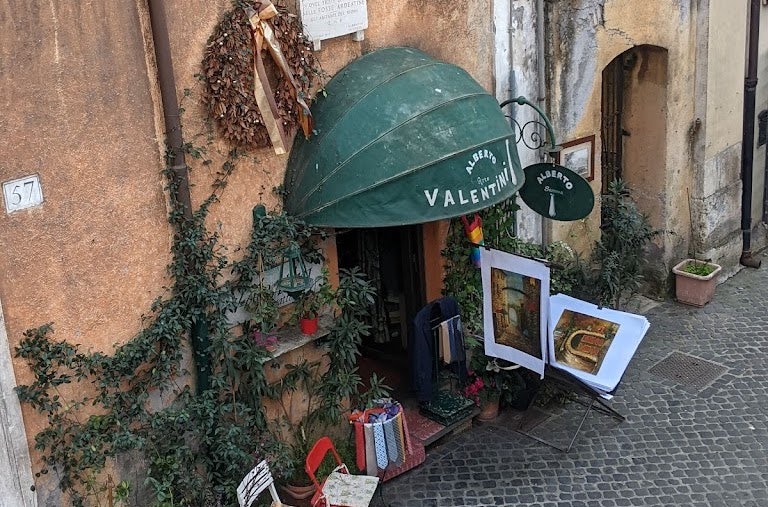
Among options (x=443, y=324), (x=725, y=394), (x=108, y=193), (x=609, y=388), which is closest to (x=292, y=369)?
(x=443, y=324)

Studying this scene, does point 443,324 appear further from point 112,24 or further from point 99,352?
point 112,24

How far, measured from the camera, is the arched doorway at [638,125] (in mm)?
10766

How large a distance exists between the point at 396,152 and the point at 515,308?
206 centimetres

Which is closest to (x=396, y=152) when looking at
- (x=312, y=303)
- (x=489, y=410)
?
(x=312, y=303)

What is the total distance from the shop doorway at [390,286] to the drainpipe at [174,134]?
253 cm

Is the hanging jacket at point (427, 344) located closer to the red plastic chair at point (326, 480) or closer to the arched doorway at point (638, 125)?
the red plastic chair at point (326, 480)

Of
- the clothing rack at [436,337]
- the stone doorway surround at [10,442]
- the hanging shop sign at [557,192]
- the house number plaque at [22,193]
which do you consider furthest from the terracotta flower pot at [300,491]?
the hanging shop sign at [557,192]

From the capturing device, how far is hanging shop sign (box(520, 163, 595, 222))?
784 centimetres

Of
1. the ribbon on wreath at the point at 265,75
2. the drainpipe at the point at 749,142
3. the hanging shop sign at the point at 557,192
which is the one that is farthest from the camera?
the drainpipe at the point at 749,142

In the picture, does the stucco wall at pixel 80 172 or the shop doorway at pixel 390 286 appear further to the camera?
the shop doorway at pixel 390 286

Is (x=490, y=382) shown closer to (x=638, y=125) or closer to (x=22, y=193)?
(x=638, y=125)

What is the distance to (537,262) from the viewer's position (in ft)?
24.2

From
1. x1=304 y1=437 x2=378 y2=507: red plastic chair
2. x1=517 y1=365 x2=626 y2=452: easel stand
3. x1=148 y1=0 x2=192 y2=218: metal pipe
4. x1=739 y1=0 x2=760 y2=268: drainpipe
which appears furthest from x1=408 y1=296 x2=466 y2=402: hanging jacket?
x1=739 y1=0 x2=760 y2=268: drainpipe

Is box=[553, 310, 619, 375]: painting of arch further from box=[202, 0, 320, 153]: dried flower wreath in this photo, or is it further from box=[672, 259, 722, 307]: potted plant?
box=[672, 259, 722, 307]: potted plant
